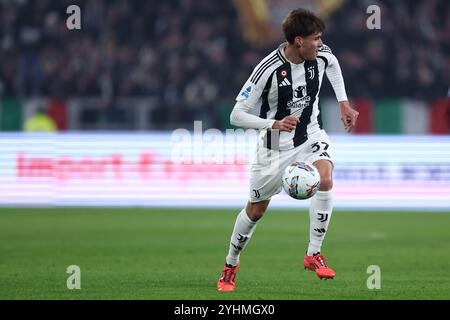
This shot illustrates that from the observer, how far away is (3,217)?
56.3 feet

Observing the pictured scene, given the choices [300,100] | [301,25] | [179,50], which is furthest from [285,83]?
[179,50]

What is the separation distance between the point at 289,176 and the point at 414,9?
16.0 m

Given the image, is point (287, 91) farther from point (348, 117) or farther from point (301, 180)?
point (301, 180)

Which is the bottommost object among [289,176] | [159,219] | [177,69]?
[159,219]

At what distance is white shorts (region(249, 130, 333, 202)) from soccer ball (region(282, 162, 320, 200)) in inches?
7.7

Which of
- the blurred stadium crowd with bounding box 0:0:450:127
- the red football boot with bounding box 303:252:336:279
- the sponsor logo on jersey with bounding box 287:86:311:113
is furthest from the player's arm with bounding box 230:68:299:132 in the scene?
the blurred stadium crowd with bounding box 0:0:450:127

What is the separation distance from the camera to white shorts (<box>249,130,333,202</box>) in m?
8.83

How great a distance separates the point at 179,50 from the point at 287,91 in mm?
14900

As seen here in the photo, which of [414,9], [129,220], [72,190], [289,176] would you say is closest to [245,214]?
[289,176]

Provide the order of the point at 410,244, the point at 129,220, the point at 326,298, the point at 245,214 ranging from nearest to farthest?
the point at 326,298, the point at 245,214, the point at 410,244, the point at 129,220

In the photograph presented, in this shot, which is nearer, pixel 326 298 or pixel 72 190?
pixel 326 298

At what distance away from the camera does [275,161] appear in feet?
29.2

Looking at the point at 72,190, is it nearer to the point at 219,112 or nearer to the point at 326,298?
the point at 219,112
